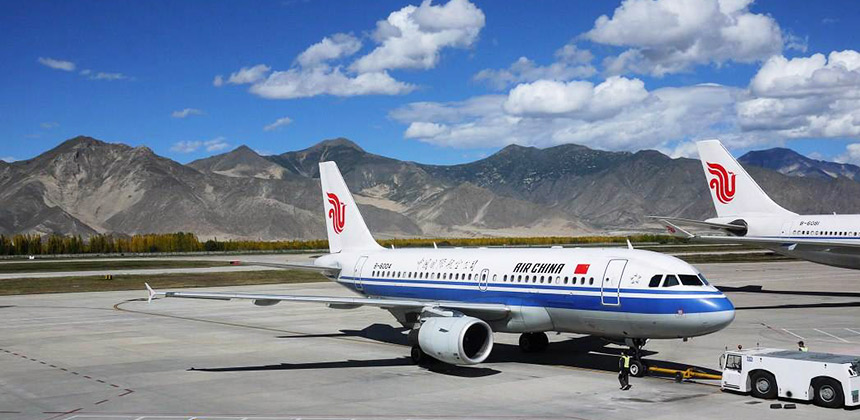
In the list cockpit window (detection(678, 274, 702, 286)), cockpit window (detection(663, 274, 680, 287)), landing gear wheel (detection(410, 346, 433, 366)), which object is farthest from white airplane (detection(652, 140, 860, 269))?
landing gear wheel (detection(410, 346, 433, 366))

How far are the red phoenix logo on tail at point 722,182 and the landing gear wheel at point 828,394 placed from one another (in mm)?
37261

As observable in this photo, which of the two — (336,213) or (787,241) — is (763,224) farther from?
(336,213)

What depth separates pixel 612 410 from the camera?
20.1 metres

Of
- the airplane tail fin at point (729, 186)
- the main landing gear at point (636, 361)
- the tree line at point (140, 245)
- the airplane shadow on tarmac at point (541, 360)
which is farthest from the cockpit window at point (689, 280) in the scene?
the tree line at point (140, 245)

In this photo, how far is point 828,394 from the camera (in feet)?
65.8

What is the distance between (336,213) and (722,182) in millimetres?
31324

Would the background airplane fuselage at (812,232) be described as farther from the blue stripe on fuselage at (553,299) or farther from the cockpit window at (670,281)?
the blue stripe on fuselage at (553,299)

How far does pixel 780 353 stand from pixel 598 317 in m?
5.43

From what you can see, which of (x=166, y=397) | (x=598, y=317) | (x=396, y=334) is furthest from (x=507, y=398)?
(x=396, y=334)

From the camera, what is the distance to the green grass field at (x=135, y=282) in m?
63.8

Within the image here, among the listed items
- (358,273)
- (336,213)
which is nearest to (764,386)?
(358,273)

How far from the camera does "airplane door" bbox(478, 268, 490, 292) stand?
94.5ft

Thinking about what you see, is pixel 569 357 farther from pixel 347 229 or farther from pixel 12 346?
pixel 12 346

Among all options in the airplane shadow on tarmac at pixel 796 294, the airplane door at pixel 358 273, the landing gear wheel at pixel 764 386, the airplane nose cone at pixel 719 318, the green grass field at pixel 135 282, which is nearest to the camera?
the landing gear wheel at pixel 764 386
